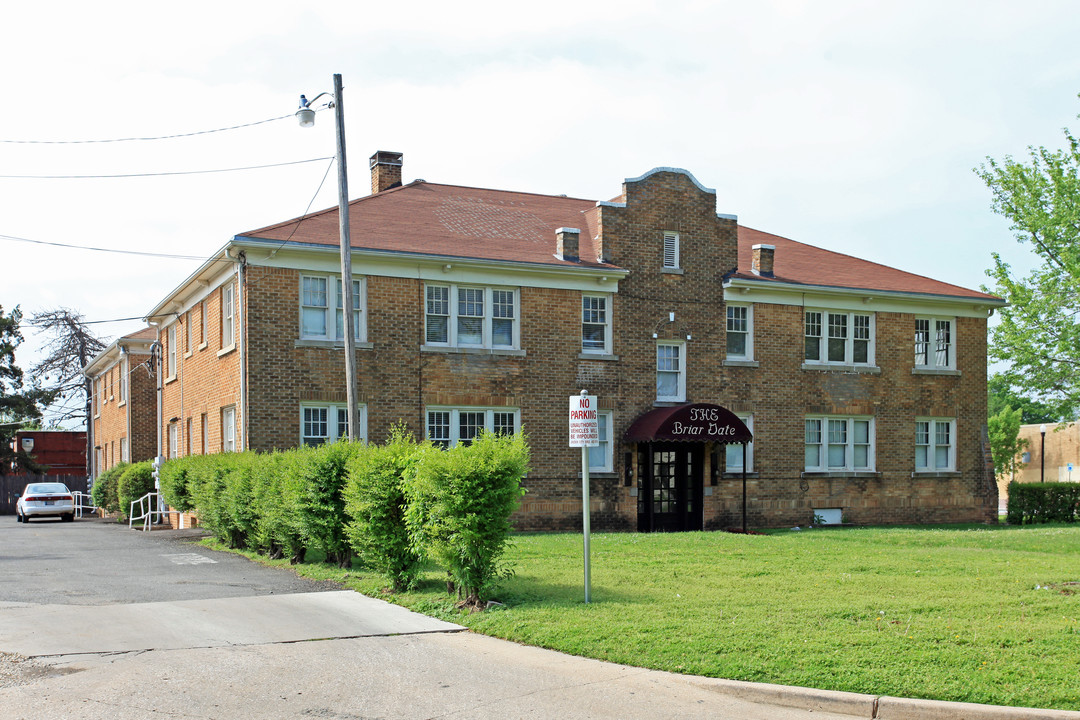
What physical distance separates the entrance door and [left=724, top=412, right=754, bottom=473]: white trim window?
840mm

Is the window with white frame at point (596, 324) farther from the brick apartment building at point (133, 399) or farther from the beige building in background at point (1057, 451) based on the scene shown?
the beige building in background at point (1057, 451)

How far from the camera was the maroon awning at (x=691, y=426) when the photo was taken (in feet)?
76.9

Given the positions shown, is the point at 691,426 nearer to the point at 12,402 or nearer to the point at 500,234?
the point at 500,234

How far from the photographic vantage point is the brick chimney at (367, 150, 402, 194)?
27625 mm

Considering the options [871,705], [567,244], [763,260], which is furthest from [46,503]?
[871,705]

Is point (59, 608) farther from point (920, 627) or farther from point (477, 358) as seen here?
point (477, 358)

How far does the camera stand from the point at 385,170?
1090 inches

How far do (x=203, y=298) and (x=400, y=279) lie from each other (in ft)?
19.4

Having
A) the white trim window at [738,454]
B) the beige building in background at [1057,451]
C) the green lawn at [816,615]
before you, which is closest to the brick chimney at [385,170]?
the white trim window at [738,454]

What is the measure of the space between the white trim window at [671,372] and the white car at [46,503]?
21.2 m

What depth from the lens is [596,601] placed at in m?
11.7

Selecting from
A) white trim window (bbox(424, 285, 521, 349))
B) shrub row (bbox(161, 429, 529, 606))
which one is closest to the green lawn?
shrub row (bbox(161, 429, 529, 606))

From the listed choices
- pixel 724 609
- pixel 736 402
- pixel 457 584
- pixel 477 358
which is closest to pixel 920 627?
pixel 724 609

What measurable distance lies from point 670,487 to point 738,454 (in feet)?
6.70
